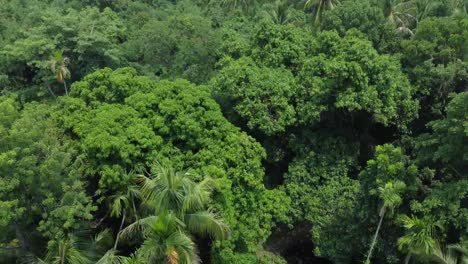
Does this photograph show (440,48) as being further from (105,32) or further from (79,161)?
(105,32)

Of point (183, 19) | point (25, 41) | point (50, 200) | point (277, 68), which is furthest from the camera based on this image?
point (183, 19)

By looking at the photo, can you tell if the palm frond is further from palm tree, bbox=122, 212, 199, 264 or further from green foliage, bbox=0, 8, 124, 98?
green foliage, bbox=0, 8, 124, 98

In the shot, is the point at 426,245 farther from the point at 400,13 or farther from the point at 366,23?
the point at 400,13

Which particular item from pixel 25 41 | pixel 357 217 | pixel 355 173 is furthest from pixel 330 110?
pixel 25 41

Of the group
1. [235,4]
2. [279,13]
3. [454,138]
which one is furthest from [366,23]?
[235,4]

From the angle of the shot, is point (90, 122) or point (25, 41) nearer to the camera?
point (90, 122)

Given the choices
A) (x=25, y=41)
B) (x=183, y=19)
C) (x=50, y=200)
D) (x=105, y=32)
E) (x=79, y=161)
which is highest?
(x=183, y=19)
